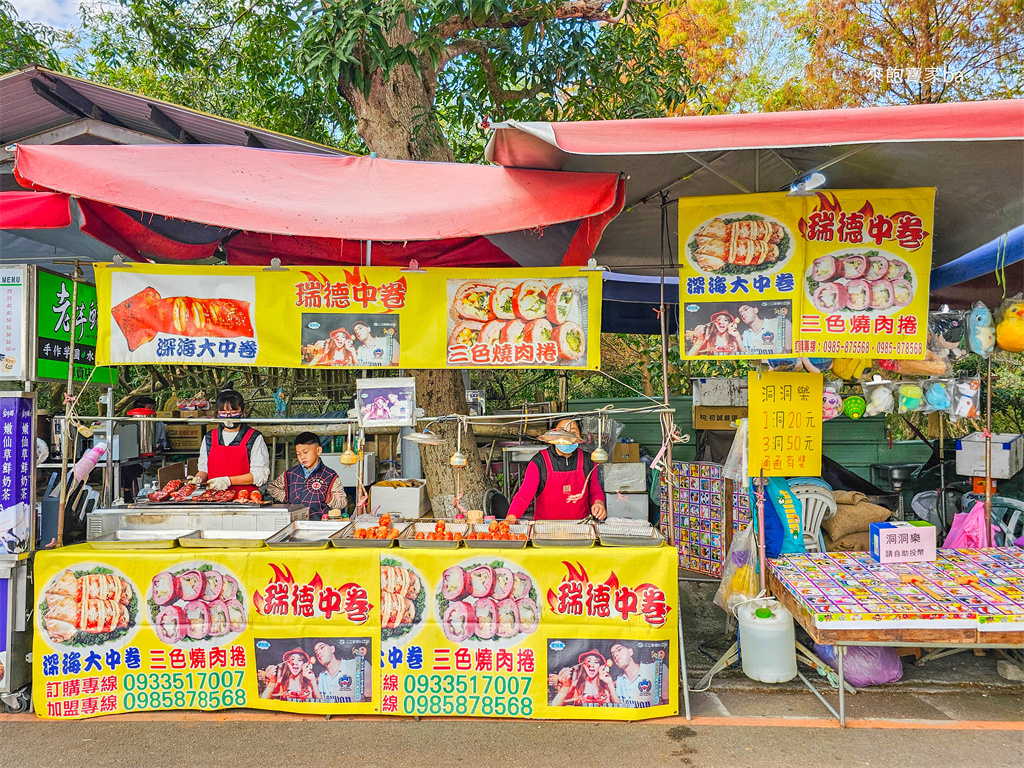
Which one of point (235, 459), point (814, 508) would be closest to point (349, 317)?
point (235, 459)

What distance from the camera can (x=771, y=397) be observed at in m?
4.66

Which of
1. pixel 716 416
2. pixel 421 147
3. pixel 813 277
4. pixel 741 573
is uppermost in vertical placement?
pixel 421 147

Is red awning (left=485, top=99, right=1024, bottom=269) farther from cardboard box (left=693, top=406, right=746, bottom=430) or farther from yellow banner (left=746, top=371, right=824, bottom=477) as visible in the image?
cardboard box (left=693, top=406, right=746, bottom=430)

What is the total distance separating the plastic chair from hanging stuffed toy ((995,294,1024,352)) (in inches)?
56.2

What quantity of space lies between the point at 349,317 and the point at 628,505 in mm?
4352

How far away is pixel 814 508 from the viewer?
5.42m

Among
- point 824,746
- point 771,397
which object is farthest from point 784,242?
point 824,746

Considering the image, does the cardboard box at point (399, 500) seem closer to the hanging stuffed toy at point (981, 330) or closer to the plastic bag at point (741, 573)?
the plastic bag at point (741, 573)

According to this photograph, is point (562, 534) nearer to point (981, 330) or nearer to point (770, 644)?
point (770, 644)

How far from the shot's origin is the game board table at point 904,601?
3795 mm

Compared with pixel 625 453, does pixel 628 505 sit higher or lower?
lower

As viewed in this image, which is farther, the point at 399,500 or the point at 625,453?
the point at 625,453

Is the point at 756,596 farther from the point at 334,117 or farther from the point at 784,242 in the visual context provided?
the point at 334,117

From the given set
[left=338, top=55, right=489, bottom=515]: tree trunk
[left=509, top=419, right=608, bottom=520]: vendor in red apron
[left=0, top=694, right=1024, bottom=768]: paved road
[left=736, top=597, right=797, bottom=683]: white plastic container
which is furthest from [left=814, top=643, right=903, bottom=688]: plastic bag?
[left=338, top=55, right=489, bottom=515]: tree trunk
